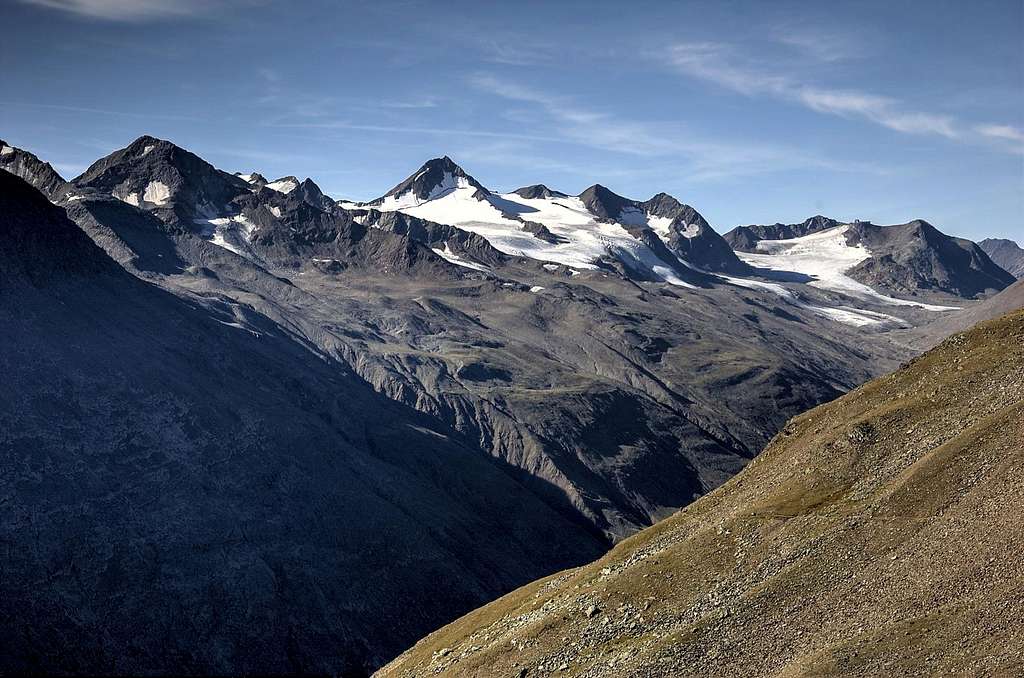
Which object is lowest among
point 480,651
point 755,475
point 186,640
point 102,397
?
point 186,640

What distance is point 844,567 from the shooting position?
69.4 metres

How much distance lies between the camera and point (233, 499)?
19312 centimetres

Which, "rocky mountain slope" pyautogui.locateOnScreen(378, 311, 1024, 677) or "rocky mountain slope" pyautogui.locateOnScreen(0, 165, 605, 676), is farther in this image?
"rocky mountain slope" pyautogui.locateOnScreen(0, 165, 605, 676)

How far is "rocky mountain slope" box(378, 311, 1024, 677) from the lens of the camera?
2463 inches

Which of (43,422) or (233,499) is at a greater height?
(43,422)

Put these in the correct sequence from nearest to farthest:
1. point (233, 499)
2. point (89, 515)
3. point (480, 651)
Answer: point (480, 651)
point (89, 515)
point (233, 499)

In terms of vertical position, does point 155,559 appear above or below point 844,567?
below

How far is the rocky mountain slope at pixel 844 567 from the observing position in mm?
62562

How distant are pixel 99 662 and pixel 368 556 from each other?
188ft

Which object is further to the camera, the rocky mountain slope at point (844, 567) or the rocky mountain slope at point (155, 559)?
the rocky mountain slope at point (155, 559)

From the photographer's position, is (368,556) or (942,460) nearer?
(942,460)

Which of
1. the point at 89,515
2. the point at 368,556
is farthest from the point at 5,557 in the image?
the point at 368,556

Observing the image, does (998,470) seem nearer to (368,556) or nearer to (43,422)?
(368,556)

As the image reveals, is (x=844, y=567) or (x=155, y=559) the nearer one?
(x=844, y=567)
